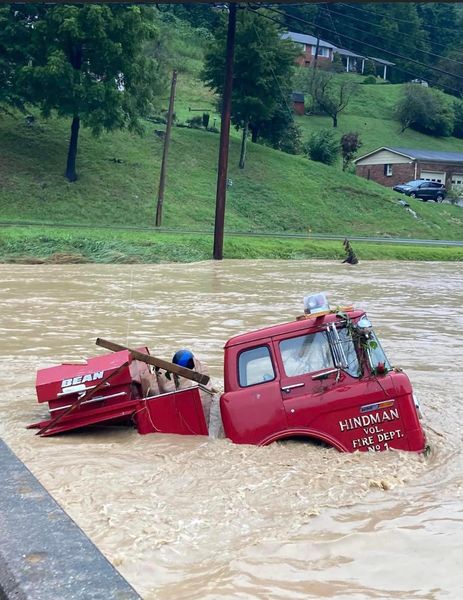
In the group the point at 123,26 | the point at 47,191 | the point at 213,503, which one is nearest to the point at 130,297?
the point at 213,503

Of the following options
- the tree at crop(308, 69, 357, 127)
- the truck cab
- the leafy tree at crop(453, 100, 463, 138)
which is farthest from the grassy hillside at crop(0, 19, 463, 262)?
the leafy tree at crop(453, 100, 463, 138)

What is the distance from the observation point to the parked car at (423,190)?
64.9 metres

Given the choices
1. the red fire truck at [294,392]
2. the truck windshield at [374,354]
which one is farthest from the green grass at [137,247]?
the truck windshield at [374,354]

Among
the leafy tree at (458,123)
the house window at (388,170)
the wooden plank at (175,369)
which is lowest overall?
the wooden plank at (175,369)

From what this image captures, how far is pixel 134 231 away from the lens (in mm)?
38031

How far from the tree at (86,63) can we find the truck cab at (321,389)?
122 ft

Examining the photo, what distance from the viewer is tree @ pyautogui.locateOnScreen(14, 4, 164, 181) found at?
145ft

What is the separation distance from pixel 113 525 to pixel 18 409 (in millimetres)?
4793

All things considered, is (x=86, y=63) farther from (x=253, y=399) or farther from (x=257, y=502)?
(x=257, y=502)

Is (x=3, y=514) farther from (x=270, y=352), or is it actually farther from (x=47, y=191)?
(x=47, y=191)

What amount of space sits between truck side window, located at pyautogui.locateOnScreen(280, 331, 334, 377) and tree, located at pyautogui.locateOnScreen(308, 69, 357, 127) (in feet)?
284

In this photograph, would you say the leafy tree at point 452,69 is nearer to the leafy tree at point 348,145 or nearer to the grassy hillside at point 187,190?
the leafy tree at point 348,145

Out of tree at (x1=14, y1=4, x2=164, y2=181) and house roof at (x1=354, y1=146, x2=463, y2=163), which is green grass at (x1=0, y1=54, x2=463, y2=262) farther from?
house roof at (x1=354, y1=146, x2=463, y2=163)

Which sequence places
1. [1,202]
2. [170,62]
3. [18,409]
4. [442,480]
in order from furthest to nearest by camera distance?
[170,62] → [1,202] → [18,409] → [442,480]
